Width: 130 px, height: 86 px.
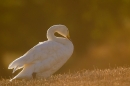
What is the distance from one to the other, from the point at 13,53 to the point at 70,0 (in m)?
3.48

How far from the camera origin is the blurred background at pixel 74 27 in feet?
70.8

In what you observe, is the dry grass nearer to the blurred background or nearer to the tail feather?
the tail feather

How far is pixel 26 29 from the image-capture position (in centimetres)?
2189

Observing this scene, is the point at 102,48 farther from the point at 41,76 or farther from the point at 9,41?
Answer: the point at 41,76

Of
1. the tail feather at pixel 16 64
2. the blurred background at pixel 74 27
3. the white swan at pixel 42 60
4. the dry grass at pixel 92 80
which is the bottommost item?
the dry grass at pixel 92 80

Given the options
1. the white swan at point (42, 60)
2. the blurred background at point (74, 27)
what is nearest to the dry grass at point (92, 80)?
the white swan at point (42, 60)

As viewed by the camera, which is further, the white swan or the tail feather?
the white swan

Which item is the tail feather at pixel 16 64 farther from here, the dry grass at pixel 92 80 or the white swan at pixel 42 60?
the dry grass at pixel 92 80

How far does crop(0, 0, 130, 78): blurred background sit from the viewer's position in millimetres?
21594

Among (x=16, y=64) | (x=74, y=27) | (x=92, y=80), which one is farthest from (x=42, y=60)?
(x=74, y=27)

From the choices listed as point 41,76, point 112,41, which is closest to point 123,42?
point 112,41

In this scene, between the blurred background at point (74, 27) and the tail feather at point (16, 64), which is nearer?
the tail feather at point (16, 64)

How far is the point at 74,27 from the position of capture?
2219 cm

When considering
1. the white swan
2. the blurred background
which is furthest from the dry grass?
the blurred background
